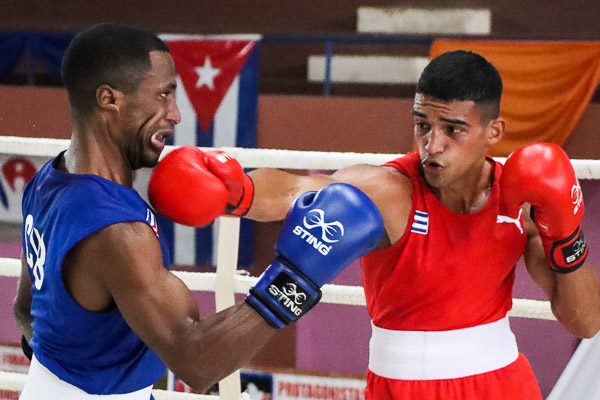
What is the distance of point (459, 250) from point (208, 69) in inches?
149

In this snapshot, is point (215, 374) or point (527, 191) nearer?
point (215, 374)

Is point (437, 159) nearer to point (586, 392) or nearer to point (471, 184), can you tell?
point (471, 184)

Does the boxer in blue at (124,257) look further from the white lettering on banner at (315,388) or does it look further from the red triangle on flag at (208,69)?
the red triangle on flag at (208,69)

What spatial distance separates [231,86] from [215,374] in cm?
403

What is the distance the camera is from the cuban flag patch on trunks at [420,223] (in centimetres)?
164

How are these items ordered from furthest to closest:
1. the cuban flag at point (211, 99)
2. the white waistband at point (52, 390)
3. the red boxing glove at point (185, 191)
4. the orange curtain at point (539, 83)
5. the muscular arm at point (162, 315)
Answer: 1. the cuban flag at point (211, 99)
2. the orange curtain at point (539, 83)
3. the red boxing glove at point (185, 191)
4. the white waistband at point (52, 390)
5. the muscular arm at point (162, 315)

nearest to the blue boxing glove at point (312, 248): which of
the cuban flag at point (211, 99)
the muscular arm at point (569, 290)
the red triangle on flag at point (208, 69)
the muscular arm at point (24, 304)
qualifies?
the muscular arm at point (569, 290)

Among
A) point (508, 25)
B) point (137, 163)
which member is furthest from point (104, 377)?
point (508, 25)

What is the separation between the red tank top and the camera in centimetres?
164

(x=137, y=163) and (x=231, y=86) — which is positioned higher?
(x=137, y=163)

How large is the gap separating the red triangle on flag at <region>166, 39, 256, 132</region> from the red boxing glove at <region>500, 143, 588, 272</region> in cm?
367

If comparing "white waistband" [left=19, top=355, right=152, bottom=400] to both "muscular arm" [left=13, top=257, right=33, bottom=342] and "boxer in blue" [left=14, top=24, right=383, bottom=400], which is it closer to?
"boxer in blue" [left=14, top=24, right=383, bottom=400]

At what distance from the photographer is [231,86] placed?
5.10m

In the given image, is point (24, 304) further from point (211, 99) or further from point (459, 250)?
point (211, 99)
